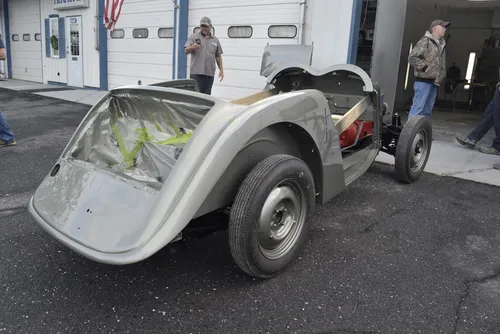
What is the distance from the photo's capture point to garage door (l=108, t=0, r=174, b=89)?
420 inches

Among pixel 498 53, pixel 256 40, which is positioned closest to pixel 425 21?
pixel 498 53

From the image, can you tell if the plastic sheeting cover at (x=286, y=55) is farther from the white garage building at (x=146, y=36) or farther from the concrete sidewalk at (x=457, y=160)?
the concrete sidewalk at (x=457, y=160)

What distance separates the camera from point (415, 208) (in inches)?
157

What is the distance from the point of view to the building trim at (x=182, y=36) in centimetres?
979

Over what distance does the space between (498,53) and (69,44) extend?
46.0 ft

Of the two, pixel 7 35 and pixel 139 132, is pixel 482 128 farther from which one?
pixel 7 35

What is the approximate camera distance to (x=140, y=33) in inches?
449

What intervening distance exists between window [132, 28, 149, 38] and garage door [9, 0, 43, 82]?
6.34 m

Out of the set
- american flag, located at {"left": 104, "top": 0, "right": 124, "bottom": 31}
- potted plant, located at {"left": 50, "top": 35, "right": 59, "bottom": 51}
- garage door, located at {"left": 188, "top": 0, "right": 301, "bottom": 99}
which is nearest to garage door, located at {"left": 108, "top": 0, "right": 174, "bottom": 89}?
american flag, located at {"left": 104, "top": 0, "right": 124, "bottom": 31}

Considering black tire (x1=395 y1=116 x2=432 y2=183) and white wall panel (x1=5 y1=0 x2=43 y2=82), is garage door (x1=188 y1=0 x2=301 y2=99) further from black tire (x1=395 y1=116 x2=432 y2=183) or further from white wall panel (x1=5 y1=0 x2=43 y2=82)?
white wall panel (x1=5 y1=0 x2=43 y2=82)

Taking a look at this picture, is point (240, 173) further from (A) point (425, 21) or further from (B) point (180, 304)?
(A) point (425, 21)

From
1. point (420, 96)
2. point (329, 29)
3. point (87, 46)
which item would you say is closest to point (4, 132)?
point (329, 29)

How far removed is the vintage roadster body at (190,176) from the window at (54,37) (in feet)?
43.7

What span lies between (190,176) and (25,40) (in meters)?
17.7
